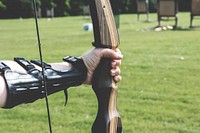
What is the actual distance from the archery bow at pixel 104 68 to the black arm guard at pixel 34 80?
0.18ft

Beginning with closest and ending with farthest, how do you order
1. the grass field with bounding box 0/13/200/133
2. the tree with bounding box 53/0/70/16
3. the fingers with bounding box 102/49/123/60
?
the fingers with bounding box 102/49/123/60 < the grass field with bounding box 0/13/200/133 < the tree with bounding box 53/0/70/16

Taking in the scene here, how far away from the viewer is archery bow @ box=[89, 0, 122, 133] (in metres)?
1.28

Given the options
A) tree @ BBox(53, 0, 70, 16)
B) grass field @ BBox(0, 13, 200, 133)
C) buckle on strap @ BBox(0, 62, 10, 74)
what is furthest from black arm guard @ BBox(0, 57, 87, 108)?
tree @ BBox(53, 0, 70, 16)

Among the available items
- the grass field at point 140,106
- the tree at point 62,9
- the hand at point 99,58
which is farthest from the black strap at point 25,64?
the tree at point 62,9

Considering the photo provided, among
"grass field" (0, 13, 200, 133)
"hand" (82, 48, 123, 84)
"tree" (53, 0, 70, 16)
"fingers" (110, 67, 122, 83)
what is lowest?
"tree" (53, 0, 70, 16)

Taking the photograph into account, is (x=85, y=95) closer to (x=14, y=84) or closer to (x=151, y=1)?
(x=14, y=84)

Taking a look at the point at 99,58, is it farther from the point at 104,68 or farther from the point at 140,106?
the point at 140,106

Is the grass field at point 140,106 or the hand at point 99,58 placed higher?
the hand at point 99,58

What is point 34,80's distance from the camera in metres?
1.18

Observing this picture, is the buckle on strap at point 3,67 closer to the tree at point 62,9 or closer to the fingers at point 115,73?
the fingers at point 115,73

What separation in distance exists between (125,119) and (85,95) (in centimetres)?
90

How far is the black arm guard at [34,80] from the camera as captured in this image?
116 centimetres

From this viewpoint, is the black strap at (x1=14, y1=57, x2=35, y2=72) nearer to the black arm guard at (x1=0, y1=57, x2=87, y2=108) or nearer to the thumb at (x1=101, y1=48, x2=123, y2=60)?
the black arm guard at (x1=0, y1=57, x2=87, y2=108)

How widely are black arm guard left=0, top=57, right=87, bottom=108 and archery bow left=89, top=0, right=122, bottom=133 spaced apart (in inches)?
2.2
